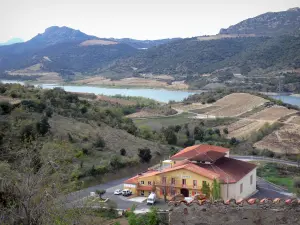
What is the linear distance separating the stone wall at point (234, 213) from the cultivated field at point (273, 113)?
139 ft

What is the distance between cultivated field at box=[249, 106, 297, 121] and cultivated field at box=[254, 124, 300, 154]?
26.3 ft

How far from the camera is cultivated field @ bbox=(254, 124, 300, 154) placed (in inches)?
1528

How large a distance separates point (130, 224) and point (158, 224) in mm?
984

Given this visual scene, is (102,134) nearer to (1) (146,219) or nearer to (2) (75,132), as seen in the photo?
(2) (75,132)

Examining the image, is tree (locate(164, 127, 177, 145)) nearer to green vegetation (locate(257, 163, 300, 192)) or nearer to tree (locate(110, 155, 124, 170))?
green vegetation (locate(257, 163, 300, 192))

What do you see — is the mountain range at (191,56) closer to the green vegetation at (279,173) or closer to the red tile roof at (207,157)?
the green vegetation at (279,173)

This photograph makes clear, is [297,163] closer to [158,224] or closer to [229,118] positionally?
[158,224]

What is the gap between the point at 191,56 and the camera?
138625mm

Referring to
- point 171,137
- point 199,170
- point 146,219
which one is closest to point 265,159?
point 171,137

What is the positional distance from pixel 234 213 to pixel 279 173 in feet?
62.7

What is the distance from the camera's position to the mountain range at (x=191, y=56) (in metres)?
118

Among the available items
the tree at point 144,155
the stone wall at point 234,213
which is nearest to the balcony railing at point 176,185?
the tree at point 144,155

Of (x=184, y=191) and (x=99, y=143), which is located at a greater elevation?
(x=99, y=143)

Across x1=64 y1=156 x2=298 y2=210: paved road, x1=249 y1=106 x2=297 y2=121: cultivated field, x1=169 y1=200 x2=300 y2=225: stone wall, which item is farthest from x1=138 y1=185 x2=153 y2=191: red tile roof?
x1=249 y1=106 x2=297 y2=121: cultivated field
